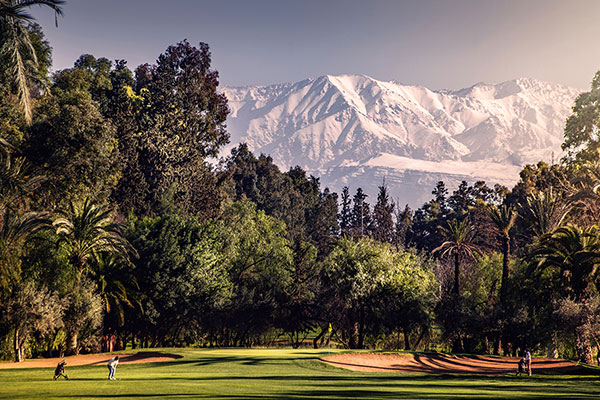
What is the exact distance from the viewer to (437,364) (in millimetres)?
46406

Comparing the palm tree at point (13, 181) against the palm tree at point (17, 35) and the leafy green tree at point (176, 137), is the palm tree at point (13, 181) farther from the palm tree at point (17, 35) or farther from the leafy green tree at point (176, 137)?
the leafy green tree at point (176, 137)

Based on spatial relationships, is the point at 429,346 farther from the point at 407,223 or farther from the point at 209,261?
the point at 407,223

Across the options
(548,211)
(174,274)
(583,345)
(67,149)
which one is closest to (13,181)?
(174,274)

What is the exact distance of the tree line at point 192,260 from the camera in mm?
47094

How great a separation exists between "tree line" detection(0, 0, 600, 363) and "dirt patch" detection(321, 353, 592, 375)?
338cm

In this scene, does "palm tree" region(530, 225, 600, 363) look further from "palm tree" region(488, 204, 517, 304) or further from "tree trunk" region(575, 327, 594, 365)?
"palm tree" region(488, 204, 517, 304)

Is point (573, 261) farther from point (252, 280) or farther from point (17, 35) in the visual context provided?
point (17, 35)

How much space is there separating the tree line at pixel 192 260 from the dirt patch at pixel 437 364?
11.1ft

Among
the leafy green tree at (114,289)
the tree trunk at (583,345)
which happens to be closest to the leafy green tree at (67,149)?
the leafy green tree at (114,289)

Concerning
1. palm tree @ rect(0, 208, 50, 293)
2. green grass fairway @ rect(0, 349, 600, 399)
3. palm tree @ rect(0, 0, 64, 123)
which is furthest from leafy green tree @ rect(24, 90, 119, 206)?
palm tree @ rect(0, 0, 64, 123)

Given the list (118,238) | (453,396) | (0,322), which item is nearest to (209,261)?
(118,238)

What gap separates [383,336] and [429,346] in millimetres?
7785

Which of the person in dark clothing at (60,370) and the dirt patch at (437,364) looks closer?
the person in dark clothing at (60,370)

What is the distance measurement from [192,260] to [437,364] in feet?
81.1
